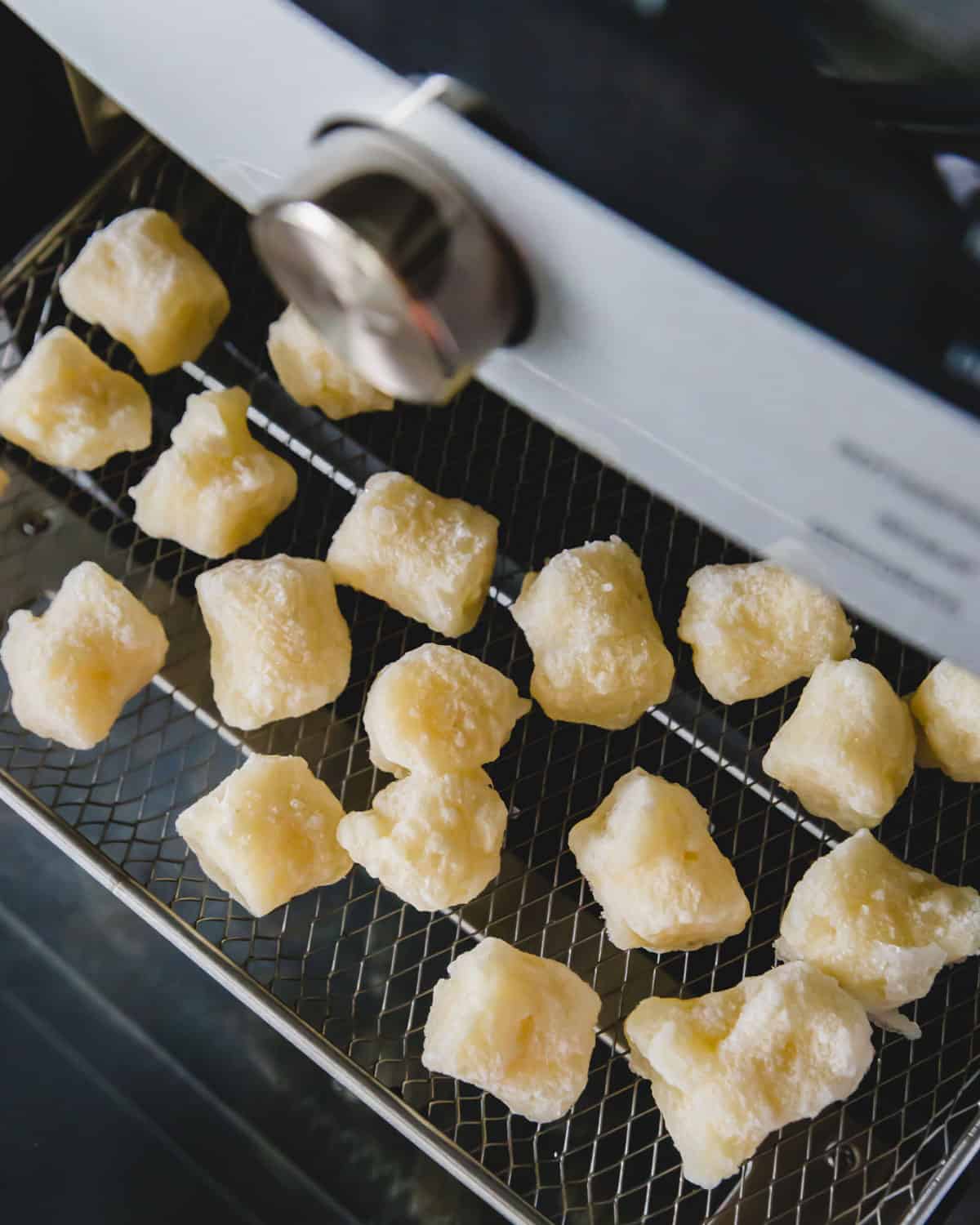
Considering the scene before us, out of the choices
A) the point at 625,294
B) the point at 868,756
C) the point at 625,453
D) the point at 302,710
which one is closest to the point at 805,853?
the point at 868,756

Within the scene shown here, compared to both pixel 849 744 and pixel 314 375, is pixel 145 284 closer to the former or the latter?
pixel 314 375

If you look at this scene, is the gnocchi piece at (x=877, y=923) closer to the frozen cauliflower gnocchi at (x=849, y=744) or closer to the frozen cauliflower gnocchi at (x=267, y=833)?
the frozen cauliflower gnocchi at (x=849, y=744)

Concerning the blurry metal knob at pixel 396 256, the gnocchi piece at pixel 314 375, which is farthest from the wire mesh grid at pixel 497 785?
the blurry metal knob at pixel 396 256

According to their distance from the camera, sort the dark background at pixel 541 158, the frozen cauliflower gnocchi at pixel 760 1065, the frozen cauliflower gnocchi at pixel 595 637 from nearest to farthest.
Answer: the dark background at pixel 541 158 < the frozen cauliflower gnocchi at pixel 760 1065 < the frozen cauliflower gnocchi at pixel 595 637

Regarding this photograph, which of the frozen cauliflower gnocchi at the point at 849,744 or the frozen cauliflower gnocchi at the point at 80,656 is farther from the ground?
the frozen cauliflower gnocchi at the point at 849,744

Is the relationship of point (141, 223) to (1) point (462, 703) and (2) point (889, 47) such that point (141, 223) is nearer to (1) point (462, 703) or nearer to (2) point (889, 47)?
(1) point (462, 703)

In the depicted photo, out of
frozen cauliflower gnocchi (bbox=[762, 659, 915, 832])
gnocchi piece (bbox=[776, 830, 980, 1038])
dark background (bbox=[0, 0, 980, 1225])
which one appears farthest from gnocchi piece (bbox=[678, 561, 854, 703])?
dark background (bbox=[0, 0, 980, 1225])

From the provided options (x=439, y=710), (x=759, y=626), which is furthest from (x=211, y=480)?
(x=759, y=626)
